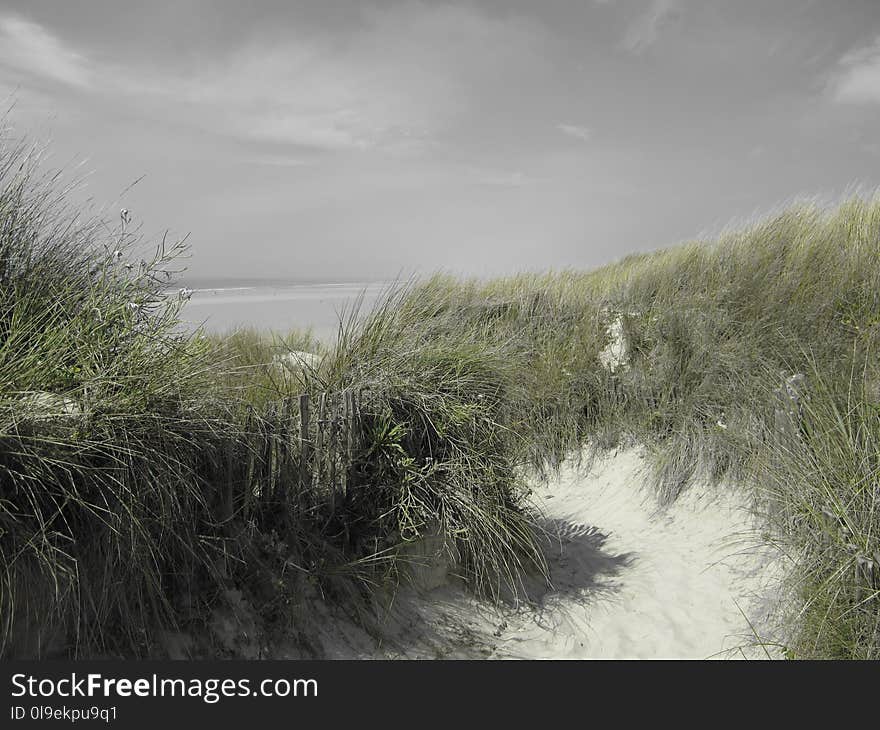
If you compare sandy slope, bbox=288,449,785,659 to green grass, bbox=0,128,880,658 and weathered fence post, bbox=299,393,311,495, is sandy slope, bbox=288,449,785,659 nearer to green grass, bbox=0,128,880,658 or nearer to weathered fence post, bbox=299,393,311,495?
green grass, bbox=0,128,880,658

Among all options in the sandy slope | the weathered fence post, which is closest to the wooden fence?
the weathered fence post

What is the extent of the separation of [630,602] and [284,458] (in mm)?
2701

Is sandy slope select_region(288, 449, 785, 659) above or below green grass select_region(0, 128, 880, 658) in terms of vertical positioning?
below

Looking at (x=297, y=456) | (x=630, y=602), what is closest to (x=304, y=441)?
(x=297, y=456)

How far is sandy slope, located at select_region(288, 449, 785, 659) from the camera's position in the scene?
4230 millimetres

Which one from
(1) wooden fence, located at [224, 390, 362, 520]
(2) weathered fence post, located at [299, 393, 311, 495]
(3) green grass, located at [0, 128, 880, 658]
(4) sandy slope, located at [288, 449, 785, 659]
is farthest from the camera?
(4) sandy slope, located at [288, 449, 785, 659]

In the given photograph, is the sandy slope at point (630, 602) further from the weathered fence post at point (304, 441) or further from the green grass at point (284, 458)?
the weathered fence post at point (304, 441)

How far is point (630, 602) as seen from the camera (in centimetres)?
487

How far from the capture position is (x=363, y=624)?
4.06 meters

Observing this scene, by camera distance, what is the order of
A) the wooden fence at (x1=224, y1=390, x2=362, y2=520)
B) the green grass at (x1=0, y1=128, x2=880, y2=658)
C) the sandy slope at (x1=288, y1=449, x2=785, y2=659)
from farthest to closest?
the sandy slope at (x1=288, y1=449, x2=785, y2=659) < the wooden fence at (x1=224, y1=390, x2=362, y2=520) < the green grass at (x1=0, y1=128, x2=880, y2=658)

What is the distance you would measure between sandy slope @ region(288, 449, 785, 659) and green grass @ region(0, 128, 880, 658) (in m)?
0.22

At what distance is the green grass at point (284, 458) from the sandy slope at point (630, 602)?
0.22 m

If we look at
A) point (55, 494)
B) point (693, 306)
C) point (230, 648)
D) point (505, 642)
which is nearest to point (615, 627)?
point (505, 642)

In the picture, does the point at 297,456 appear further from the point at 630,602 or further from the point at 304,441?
the point at 630,602
